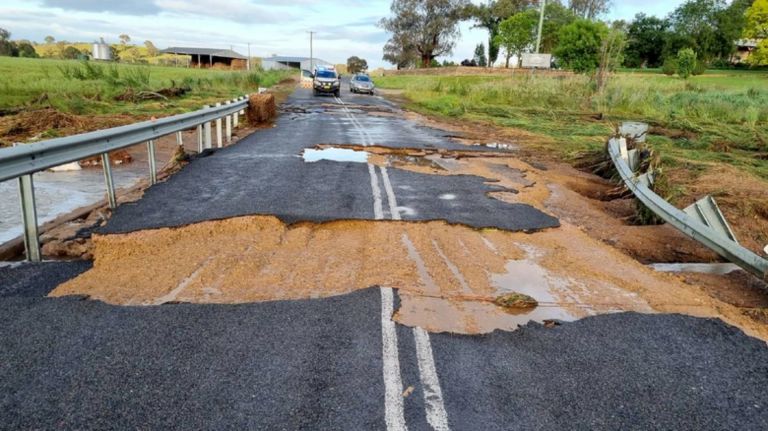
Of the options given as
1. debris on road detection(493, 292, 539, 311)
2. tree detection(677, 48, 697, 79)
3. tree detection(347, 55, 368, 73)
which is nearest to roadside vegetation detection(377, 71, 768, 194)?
debris on road detection(493, 292, 539, 311)

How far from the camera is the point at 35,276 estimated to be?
451cm

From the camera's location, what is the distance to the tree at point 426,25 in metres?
94.3

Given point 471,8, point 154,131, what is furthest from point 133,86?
point 471,8

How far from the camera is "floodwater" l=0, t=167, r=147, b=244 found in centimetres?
620

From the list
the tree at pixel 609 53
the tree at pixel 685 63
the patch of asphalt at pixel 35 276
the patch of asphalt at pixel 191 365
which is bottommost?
the patch of asphalt at pixel 191 365

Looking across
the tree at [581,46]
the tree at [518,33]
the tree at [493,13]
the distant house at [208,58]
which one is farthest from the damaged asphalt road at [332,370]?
the distant house at [208,58]

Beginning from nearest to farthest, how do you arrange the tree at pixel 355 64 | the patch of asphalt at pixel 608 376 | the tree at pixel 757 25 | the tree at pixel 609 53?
the patch of asphalt at pixel 608 376
the tree at pixel 609 53
the tree at pixel 757 25
the tree at pixel 355 64

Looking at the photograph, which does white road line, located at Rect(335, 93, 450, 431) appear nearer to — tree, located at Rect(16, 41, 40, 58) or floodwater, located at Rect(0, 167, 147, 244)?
floodwater, located at Rect(0, 167, 147, 244)

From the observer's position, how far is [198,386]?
3.05 meters

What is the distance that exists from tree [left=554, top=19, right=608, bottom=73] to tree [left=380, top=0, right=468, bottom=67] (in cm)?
5121

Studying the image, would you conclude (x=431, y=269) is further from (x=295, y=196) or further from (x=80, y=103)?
(x=80, y=103)

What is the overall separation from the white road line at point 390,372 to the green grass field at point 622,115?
31.8 ft

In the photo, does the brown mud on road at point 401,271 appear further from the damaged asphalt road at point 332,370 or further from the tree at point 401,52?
the tree at point 401,52

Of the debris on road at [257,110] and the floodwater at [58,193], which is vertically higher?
the debris on road at [257,110]
